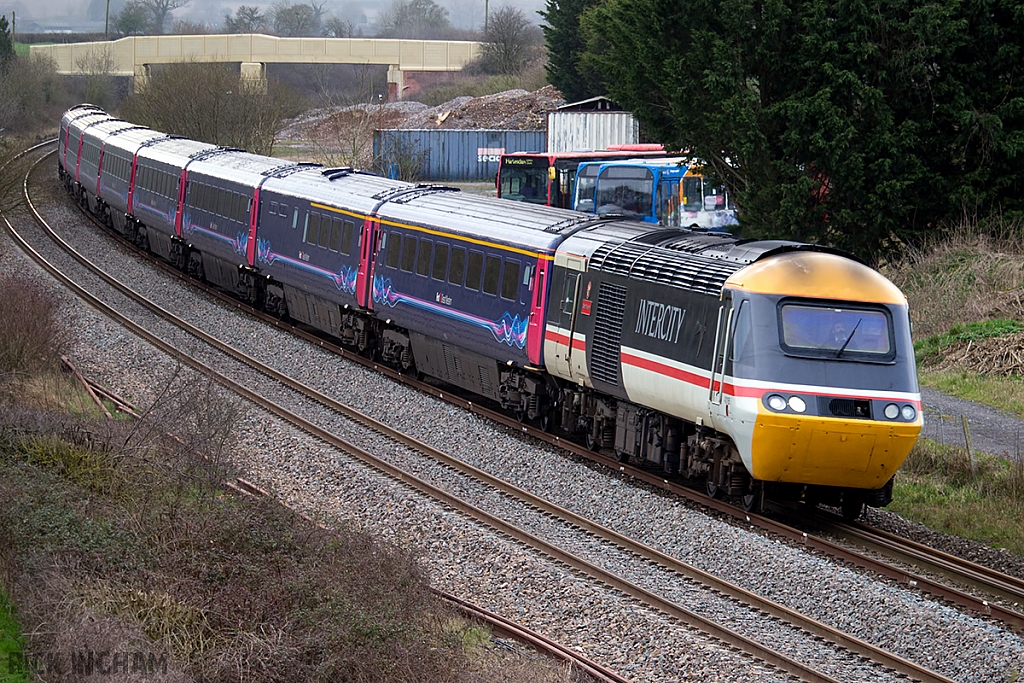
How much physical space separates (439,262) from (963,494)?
28.3ft

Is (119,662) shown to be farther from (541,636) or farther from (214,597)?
(541,636)

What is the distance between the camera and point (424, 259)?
1961 centimetres

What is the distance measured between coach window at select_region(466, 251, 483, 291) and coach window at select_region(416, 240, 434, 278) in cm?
129

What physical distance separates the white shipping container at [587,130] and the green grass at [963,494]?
35124mm

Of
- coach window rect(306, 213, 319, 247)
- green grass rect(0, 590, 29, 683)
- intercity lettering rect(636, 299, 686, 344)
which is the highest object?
intercity lettering rect(636, 299, 686, 344)

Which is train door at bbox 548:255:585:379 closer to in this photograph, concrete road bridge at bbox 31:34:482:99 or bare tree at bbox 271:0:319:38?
concrete road bridge at bbox 31:34:482:99

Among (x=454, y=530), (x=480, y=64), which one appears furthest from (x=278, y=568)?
(x=480, y=64)

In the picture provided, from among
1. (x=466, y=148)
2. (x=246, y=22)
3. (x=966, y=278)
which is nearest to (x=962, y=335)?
(x=966, y=278)

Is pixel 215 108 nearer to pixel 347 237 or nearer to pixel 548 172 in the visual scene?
pixel 548 172

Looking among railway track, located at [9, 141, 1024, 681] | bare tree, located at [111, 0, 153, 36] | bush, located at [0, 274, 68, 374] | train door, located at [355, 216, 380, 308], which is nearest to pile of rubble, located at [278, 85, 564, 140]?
train door, located at [355, 216, 380, 308]

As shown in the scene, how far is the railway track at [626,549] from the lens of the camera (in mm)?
9628

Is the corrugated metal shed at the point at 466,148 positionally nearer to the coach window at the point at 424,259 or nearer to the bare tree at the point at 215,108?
the bare tree at the point at 215,108

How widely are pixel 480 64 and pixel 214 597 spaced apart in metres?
89.6

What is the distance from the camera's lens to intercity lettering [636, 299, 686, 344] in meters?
13.7
